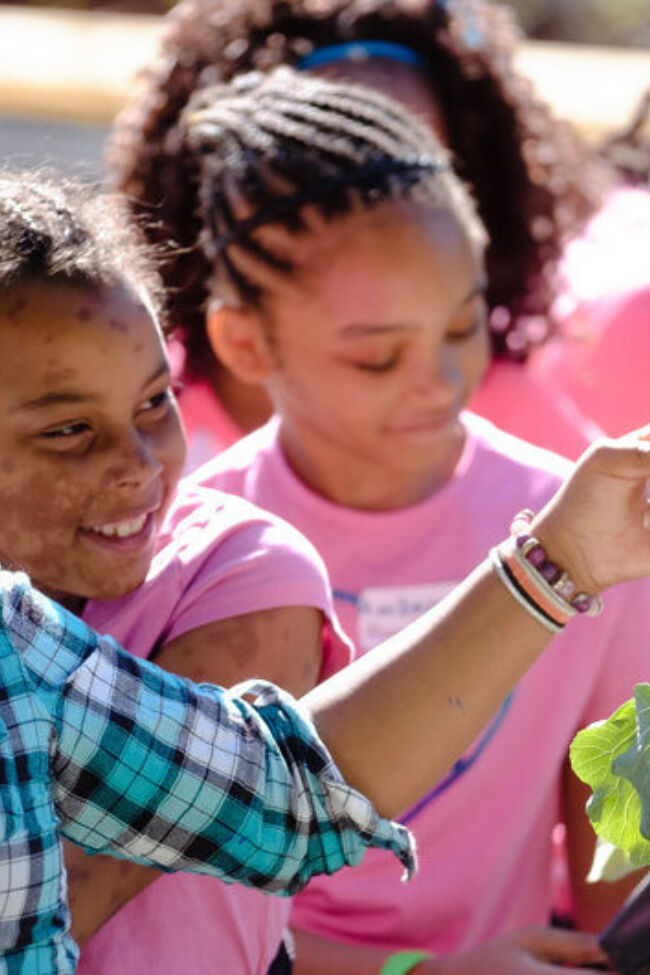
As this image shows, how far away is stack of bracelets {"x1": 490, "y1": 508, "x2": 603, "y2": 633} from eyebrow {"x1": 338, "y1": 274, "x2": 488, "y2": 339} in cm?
88

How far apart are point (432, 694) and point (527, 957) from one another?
2.27 feet

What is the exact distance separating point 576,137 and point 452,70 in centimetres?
33

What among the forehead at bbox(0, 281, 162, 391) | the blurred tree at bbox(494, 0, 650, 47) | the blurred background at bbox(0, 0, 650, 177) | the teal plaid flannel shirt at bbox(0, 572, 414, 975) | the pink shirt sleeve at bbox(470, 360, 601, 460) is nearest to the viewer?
the teal plaid flannel shirt at bbox(0, 572, 414, 975)

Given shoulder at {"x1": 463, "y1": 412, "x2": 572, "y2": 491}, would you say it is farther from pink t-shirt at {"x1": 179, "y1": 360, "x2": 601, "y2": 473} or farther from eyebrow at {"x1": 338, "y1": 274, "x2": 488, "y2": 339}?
pink t-shirt at {"x1": 179, "y1": 360, "x2": 601, "y2": 473}

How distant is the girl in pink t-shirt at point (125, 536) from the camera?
1471 mm

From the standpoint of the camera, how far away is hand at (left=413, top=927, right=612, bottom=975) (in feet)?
6.15

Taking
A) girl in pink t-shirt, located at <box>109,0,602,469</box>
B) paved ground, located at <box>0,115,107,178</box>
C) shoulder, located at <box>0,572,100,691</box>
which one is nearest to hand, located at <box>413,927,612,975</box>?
shoulder, located at <box>0,572,100,691</box>

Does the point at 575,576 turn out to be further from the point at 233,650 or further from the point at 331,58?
the point at 331,58

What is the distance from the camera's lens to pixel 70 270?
4.91 feet

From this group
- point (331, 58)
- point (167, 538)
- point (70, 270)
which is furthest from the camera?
point (331, 58)

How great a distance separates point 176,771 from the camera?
1260 mm

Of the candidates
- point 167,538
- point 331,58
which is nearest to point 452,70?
point 331,58

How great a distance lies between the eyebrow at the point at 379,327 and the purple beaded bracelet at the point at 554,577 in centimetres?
88

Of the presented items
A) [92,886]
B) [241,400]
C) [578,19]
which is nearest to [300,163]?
[241,400]
